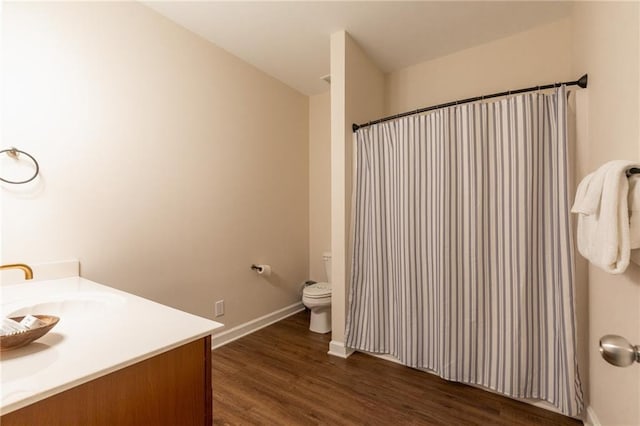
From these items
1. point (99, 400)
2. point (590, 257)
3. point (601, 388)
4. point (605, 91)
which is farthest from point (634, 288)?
point (99, 400)

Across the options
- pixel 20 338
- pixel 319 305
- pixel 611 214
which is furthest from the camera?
pixel 319 305

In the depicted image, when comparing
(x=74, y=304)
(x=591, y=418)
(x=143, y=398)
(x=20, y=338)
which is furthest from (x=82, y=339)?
(x=591, y=418)

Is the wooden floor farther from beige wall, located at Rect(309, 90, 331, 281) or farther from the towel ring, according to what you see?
the towel ring

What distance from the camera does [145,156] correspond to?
1901mm

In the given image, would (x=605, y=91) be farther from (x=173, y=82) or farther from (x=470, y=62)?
(x=173, y=82)

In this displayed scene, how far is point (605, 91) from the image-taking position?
4.09ft

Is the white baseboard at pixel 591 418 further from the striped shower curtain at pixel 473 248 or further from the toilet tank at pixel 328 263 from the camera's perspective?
the toilet tank at pixel 328 263

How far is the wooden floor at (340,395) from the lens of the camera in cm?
153

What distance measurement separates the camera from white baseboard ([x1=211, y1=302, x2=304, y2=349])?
2.34 metres

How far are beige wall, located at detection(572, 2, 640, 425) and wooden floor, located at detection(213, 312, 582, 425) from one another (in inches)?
19.0

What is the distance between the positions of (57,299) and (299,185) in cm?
230

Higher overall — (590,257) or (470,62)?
(470,62)

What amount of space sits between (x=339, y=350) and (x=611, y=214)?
1871mm

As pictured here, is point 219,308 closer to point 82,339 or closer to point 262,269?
point 262,269
